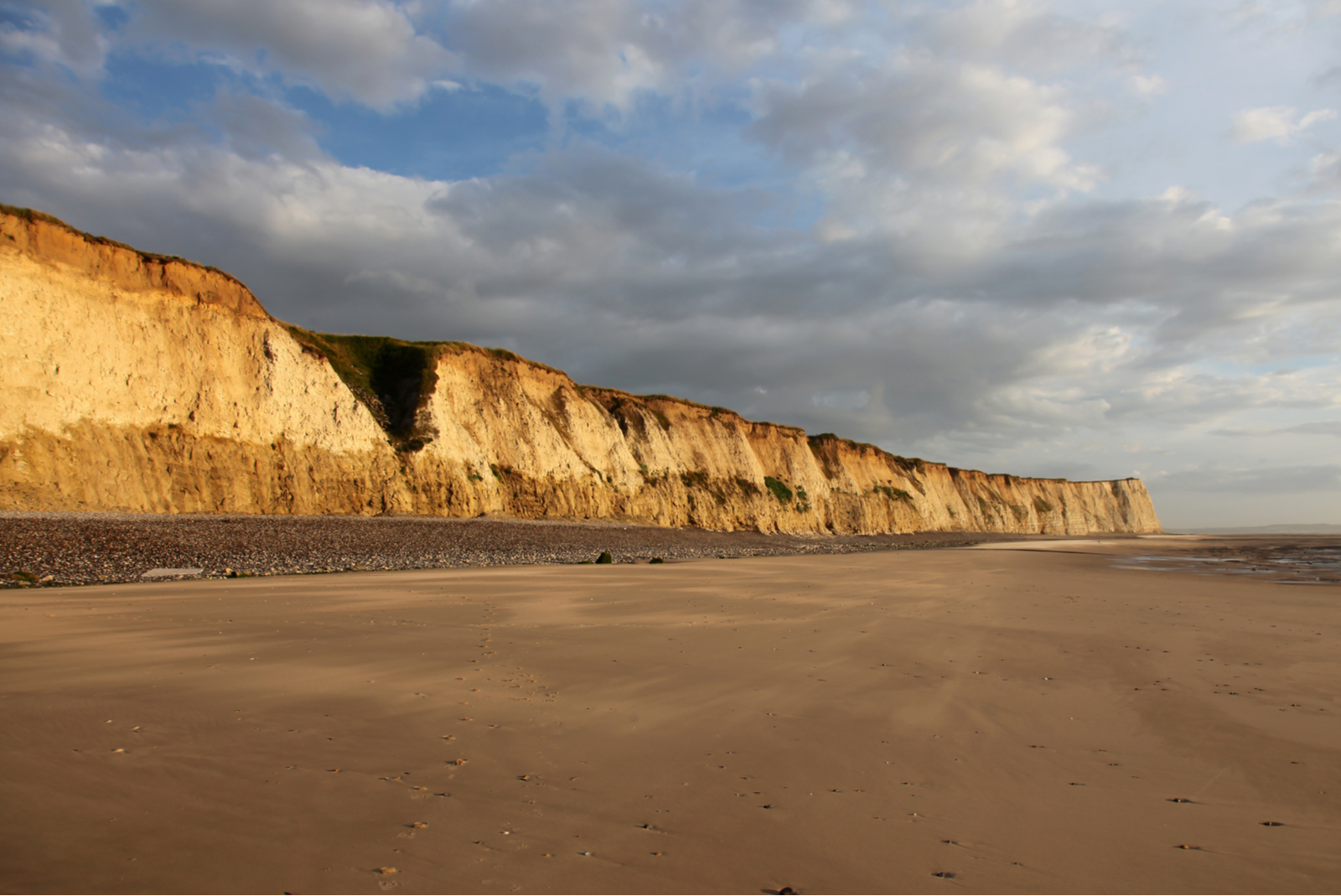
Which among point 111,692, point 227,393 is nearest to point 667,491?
point 227,393

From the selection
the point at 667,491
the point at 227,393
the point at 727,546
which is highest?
the point at 227,393

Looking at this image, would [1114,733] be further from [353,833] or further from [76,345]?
[76,345]

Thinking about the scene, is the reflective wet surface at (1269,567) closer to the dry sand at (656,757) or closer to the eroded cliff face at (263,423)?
the dry sand at (656,757)

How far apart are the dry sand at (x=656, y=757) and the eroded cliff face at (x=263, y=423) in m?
18.5

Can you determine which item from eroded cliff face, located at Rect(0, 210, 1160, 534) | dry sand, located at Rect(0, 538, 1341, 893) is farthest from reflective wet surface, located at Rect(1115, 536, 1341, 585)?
eroded cliff face, located at Rect(0, 210, 1160, 534)

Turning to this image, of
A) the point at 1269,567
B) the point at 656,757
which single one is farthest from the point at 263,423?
the point at 1269,567

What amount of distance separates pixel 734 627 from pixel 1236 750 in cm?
488

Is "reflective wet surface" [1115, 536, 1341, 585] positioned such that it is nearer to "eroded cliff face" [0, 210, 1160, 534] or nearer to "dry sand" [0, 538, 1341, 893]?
"dry sand" [0, 538, 1341, 893]

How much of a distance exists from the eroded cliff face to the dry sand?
18542 mm

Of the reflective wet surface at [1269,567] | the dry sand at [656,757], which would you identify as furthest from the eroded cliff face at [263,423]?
the reflective wet surface at [1269,567]

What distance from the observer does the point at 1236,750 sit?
3.94 m

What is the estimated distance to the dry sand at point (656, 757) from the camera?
8.14ft

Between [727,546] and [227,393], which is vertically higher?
[227,393]

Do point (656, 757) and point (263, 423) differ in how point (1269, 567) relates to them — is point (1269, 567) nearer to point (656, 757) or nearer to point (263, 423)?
point (656, 757)
